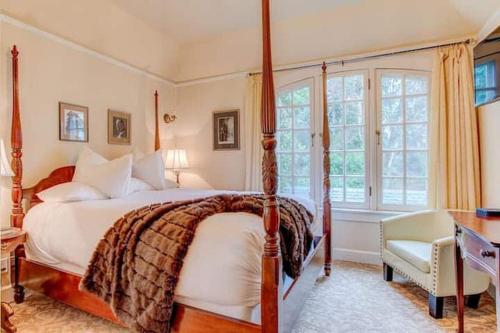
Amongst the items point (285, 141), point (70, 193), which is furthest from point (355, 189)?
point (70, 193)

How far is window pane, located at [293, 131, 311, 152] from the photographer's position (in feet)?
12.6

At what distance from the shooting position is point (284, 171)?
400 centimetres

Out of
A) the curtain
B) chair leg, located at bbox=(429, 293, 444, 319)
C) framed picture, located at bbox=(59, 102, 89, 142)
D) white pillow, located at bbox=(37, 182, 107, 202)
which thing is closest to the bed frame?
white pillow, located at bbox=(37, 182, 107, 202)

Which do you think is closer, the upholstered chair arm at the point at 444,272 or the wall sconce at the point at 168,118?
the upholstered chair arm at the point at 444,272

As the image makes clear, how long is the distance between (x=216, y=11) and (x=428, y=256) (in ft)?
11.5

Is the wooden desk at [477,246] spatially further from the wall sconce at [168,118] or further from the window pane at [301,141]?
the wall sconce at [168,118]

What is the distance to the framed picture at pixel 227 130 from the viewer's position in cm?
428

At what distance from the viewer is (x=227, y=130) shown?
4348 mm

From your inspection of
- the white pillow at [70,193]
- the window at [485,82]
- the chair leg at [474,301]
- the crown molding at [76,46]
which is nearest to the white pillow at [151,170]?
the white pillow at [70,193]

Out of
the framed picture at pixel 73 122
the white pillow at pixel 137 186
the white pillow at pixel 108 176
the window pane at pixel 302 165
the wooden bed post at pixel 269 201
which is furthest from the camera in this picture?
the window pane at pixel 302 165

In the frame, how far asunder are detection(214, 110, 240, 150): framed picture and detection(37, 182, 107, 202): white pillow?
203cm

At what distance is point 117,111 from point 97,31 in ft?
3.00

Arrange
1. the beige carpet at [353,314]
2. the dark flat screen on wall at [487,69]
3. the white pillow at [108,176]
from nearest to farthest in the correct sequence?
1. the beige carpet at [353,314]
2. the dark flat screen on wall at [487,69]
3. the white pillow at [108,176]

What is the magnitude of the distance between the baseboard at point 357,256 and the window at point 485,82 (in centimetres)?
190
